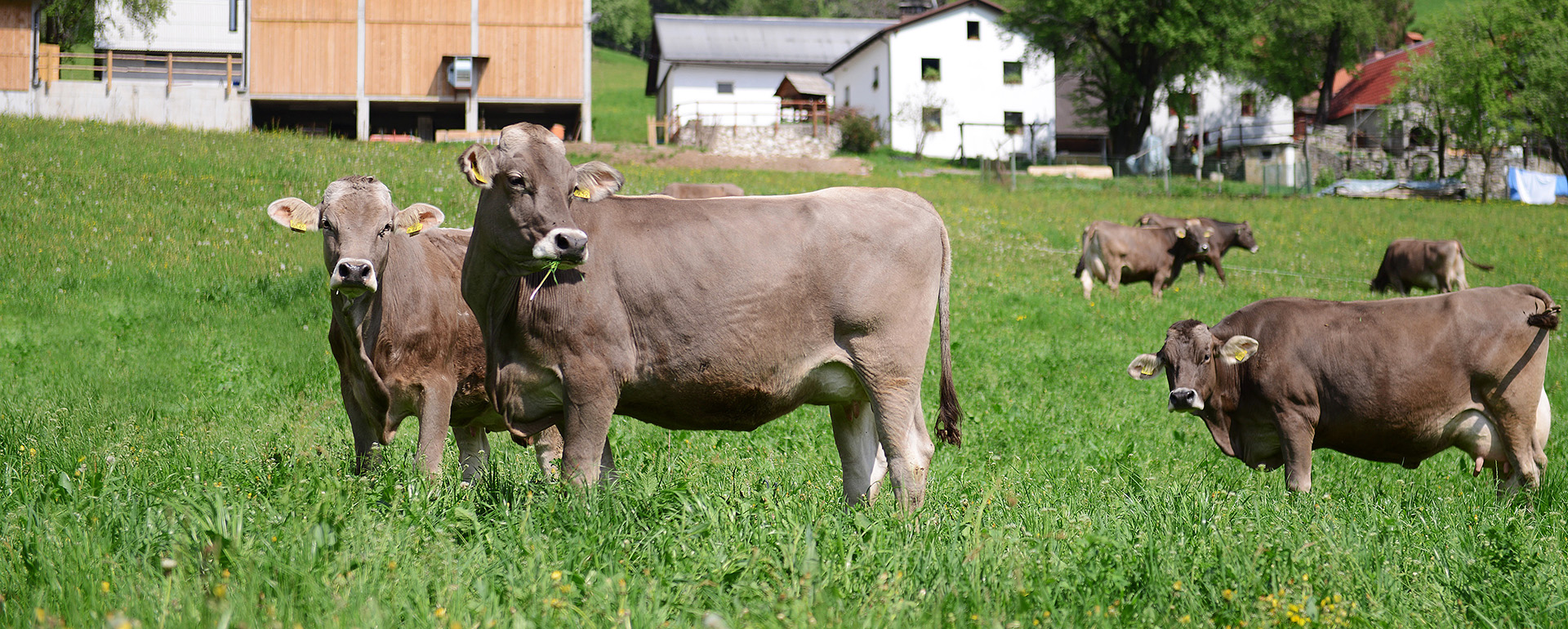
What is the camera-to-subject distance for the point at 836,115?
4703cm

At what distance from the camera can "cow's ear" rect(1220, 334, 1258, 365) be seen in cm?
803

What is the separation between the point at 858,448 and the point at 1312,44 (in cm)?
A: 6788

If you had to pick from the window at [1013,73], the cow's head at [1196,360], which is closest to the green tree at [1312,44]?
the window at [1013,73]

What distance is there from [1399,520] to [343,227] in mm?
5972

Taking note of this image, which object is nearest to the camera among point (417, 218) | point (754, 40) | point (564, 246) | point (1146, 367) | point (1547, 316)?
point (564, 246)

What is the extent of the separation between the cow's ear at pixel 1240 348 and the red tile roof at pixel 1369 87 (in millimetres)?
64868

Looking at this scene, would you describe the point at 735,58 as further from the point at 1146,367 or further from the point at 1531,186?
the point at 1146,367

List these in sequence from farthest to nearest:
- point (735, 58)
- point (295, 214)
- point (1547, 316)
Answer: point (735, 58), point (1547, 316), point (295, 214)

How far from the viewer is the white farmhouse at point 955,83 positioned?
5397 cm

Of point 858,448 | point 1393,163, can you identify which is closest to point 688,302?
point 858,448

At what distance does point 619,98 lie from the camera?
74438 mm

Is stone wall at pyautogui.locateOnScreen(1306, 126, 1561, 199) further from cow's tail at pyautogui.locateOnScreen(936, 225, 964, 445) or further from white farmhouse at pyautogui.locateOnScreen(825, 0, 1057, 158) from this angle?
cow's tail at pyautogui.locateOnScreen(936, 225, 964, 445)

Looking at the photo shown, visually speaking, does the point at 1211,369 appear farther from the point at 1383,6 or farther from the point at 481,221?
the point at 1383,6

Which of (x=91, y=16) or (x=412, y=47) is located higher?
(x=91, y=16)
